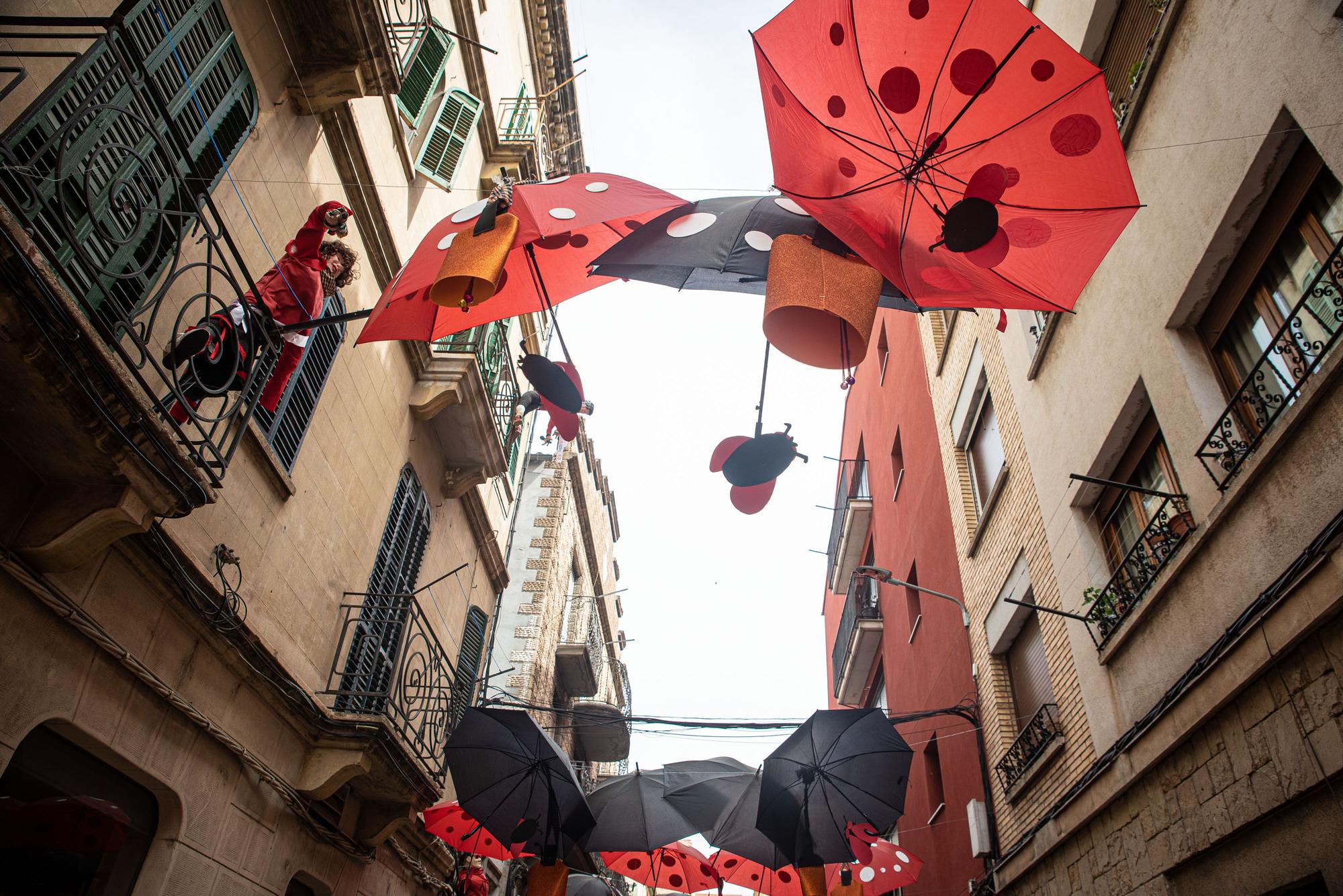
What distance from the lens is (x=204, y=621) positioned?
5953mm

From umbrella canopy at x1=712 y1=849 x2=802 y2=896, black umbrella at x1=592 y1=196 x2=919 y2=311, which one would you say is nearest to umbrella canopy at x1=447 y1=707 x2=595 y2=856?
umbrella canopy at x1=712 y1=849 x2=802 y2=896

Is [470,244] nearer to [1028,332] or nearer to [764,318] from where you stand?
[764,318]

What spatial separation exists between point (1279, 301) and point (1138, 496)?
2.53 m

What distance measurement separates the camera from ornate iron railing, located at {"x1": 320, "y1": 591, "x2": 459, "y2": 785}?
8.41 m

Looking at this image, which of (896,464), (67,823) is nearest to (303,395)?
(67,823)

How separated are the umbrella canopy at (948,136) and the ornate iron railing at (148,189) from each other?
3.50 m

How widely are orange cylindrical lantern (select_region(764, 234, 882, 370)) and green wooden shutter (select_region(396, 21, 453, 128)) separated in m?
6.36

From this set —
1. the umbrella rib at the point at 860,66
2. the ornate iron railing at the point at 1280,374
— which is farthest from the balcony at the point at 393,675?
the ornate iron railing at the point at 1280,374

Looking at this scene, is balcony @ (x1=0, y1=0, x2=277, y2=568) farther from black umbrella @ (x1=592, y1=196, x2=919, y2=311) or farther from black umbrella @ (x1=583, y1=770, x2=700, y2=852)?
black umbrella @ (x1=583, y1=770, x2=700, y2=852)

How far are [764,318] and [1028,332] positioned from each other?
6.43 meters

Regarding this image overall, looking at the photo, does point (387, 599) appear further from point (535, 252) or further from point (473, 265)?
point (473, 265)

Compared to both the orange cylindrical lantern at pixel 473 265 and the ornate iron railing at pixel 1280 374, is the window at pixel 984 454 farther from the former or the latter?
the orange cylindrical lantern at pixel 473 265

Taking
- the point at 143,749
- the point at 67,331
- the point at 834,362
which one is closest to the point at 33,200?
the point at 67,331

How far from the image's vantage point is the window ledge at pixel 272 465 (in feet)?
21.4
